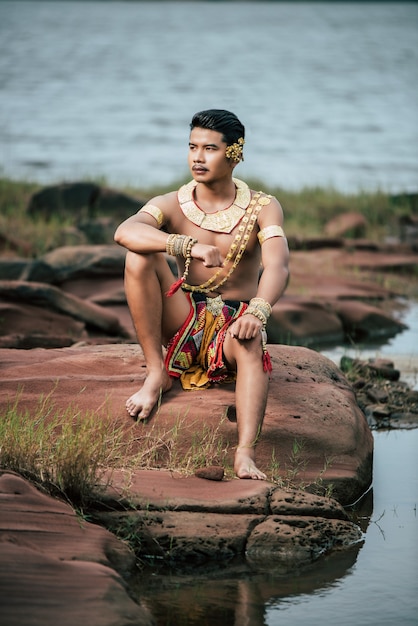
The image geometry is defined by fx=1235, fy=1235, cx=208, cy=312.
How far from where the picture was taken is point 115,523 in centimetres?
529

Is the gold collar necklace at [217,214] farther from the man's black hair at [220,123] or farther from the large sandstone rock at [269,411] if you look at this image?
the large sandstone rock at [269,411]

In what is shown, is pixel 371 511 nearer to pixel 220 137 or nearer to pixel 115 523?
pixel 115 523

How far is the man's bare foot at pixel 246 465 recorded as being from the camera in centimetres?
575

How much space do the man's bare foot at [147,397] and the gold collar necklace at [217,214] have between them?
78cm

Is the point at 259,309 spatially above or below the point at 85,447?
above

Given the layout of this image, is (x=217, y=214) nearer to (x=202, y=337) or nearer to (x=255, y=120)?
(x=202, y=337)

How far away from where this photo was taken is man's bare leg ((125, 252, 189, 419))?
6.03m

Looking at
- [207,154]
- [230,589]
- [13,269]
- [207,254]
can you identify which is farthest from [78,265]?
[230,589]

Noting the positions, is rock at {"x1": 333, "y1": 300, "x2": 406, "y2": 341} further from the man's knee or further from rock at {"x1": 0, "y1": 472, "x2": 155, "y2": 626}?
rock at {"x1": 0, "y1": 472, "x2": 155, "y2": 626}

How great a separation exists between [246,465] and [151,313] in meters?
0.91

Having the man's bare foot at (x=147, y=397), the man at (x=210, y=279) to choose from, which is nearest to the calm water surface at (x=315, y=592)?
the man at (x=210, y=279)

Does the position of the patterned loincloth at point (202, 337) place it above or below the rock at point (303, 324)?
above

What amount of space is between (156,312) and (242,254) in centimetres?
54

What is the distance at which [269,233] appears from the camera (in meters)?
6.21
